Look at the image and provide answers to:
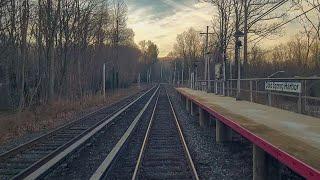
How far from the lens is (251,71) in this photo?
47156 millimetres

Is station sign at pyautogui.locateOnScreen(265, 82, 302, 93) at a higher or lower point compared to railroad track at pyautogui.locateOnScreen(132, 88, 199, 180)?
higher

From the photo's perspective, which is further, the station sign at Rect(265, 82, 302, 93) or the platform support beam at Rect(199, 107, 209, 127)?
the platform support beam at Rect(199, 107, 209, 127)

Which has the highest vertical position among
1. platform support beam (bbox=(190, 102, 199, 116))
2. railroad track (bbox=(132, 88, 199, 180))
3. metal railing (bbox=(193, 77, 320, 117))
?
metal railing (bbox=(193, 77, 320, 117))

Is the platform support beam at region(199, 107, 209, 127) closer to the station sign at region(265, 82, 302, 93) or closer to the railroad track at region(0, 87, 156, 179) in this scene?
the railroad track at region(0, 87, 156, 179)

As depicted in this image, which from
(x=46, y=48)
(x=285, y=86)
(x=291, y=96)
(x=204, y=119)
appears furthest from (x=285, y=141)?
(x=46, y=48)

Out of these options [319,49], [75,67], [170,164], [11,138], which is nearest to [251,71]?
[319,49]

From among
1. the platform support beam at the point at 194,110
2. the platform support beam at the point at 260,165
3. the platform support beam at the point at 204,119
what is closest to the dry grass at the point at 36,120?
the platform support beam at the point at 204,119

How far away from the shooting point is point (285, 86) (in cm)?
1400

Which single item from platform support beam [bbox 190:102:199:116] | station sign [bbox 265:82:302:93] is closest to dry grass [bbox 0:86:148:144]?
platform support beam [bbox 190:102:199:116]

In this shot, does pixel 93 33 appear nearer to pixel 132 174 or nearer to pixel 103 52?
pixel 103 52

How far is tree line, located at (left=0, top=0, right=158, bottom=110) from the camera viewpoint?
2884 centimetres

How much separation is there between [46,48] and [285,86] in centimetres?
2365

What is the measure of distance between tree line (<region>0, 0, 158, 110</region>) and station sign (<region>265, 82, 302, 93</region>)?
1329 centimetres

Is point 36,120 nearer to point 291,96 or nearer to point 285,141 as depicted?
point 291,96
